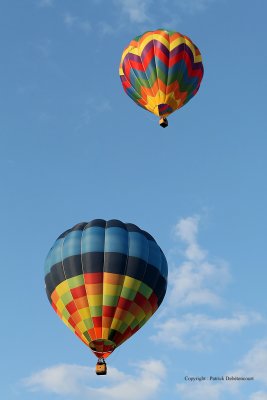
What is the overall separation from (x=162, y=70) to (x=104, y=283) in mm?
11684

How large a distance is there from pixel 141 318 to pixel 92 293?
2.45 metres

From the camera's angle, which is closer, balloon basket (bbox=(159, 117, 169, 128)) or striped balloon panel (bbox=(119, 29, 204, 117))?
striped balloon panel (bbox=(119, 29, 204, 117))

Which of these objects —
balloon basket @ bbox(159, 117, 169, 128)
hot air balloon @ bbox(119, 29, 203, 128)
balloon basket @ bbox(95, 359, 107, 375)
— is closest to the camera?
balloon basket @ bbox(95, 359, 107, 375)

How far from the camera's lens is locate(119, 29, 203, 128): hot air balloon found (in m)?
35.7

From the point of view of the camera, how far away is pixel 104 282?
96.6 ft

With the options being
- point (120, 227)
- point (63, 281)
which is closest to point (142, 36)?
point (120, 227)

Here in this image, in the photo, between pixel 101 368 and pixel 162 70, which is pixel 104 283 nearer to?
pixel 101 368

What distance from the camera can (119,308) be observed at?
96.3ft

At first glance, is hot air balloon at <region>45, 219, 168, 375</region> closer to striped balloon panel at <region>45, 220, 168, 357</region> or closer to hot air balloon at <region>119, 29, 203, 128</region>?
striped balloon panel at <region>45, 220, 168, 357</region>

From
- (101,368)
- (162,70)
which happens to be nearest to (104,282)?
(101,368)

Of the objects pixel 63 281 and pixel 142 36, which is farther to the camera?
pixel 142 36

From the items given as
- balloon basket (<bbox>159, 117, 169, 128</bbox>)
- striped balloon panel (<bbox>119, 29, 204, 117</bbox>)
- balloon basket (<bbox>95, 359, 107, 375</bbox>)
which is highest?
striped balloon panel (<bbox>119, 29, 204, 117</bbox>)

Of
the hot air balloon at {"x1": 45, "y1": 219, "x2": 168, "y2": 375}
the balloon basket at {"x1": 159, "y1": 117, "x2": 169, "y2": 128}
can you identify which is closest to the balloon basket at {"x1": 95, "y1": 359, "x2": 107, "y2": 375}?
the hot air balloon at {"x1": 45, "y1": 219, "x2": 168, "y2": 375}

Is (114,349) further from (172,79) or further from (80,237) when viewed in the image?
(172,79)
